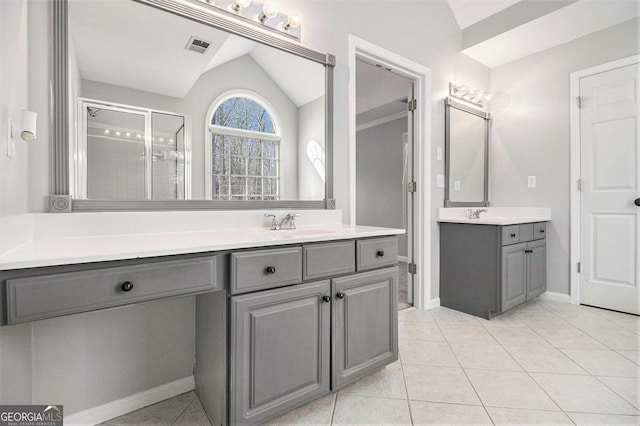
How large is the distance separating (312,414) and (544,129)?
10.7ft

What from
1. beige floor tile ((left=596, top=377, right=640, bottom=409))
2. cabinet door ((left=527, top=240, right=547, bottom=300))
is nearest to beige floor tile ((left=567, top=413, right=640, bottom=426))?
beige floor tile ((left=596, top=377, right=640, bottom=409))

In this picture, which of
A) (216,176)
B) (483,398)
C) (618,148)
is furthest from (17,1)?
(618,148)

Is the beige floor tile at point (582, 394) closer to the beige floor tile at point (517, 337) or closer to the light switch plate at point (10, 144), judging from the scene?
the beige floor tile at point (517, 337)

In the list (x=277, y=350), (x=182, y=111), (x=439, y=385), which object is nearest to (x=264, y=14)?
(x=182, y=111)

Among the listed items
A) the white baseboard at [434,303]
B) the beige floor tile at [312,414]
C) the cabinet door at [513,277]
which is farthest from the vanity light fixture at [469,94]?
the beige floor tile at [312,414]

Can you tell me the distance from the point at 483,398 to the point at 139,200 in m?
1.90

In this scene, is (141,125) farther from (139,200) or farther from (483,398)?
(483,398)

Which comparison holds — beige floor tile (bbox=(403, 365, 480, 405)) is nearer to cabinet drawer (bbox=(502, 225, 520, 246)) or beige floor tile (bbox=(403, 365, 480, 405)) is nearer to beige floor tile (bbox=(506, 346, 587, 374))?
beige floor tile (bbox=(506, 346, 587, 374))

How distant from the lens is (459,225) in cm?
277

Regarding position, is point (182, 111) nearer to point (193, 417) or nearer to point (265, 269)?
point (265, 269)

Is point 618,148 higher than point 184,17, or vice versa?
point 184,17

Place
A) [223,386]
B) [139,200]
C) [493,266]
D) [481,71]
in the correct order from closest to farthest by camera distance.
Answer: [223,386] → [139,200] → [493,266] → [481,71]

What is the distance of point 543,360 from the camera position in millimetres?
1914

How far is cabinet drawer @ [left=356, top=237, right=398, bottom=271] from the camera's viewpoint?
61.4 inches
